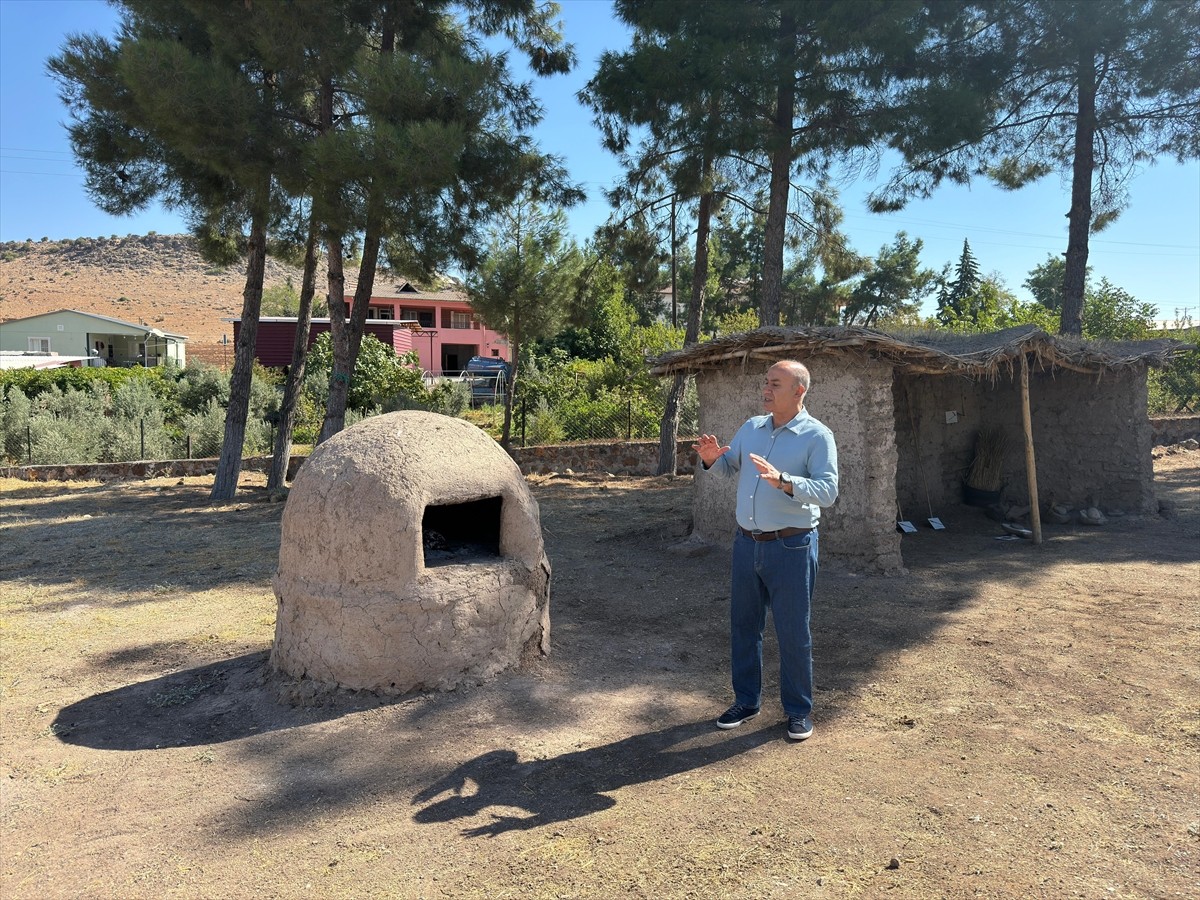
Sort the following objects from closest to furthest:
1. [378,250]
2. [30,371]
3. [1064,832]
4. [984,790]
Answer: [1064,832]
[984,790]
[378,250]
[30,371]

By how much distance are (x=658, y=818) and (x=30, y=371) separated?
66.7ft

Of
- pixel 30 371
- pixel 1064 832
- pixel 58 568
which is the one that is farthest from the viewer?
pixel 30 371

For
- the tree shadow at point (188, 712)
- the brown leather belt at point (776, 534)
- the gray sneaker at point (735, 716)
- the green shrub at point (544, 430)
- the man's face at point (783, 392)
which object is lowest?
the tree shadow at point (188, 712)

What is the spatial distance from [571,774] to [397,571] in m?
1.39

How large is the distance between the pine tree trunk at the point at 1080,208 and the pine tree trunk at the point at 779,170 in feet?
14.7

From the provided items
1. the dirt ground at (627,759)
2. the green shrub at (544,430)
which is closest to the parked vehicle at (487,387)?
the green shrub at (544,430)

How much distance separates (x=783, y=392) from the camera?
3693 mm

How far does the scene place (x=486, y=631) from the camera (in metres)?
4.56

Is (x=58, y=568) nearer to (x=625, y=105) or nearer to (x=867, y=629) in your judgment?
(x=867, y=629)

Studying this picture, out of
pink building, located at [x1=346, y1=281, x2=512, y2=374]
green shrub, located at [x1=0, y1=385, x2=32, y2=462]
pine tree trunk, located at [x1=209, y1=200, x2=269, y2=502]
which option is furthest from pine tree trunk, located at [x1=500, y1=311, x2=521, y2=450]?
pink building, located at [x1=346, y1=281, x2=512, y2=374]

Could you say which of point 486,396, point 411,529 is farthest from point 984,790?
point 486,396

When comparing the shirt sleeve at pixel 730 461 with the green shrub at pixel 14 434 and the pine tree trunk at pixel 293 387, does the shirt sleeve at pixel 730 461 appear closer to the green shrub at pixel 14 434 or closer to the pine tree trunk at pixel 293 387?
the pine tree trunk at pixel 293 387

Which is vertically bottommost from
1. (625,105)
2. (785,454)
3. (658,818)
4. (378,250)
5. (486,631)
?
(658,818)

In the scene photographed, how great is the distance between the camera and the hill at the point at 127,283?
53281mm
